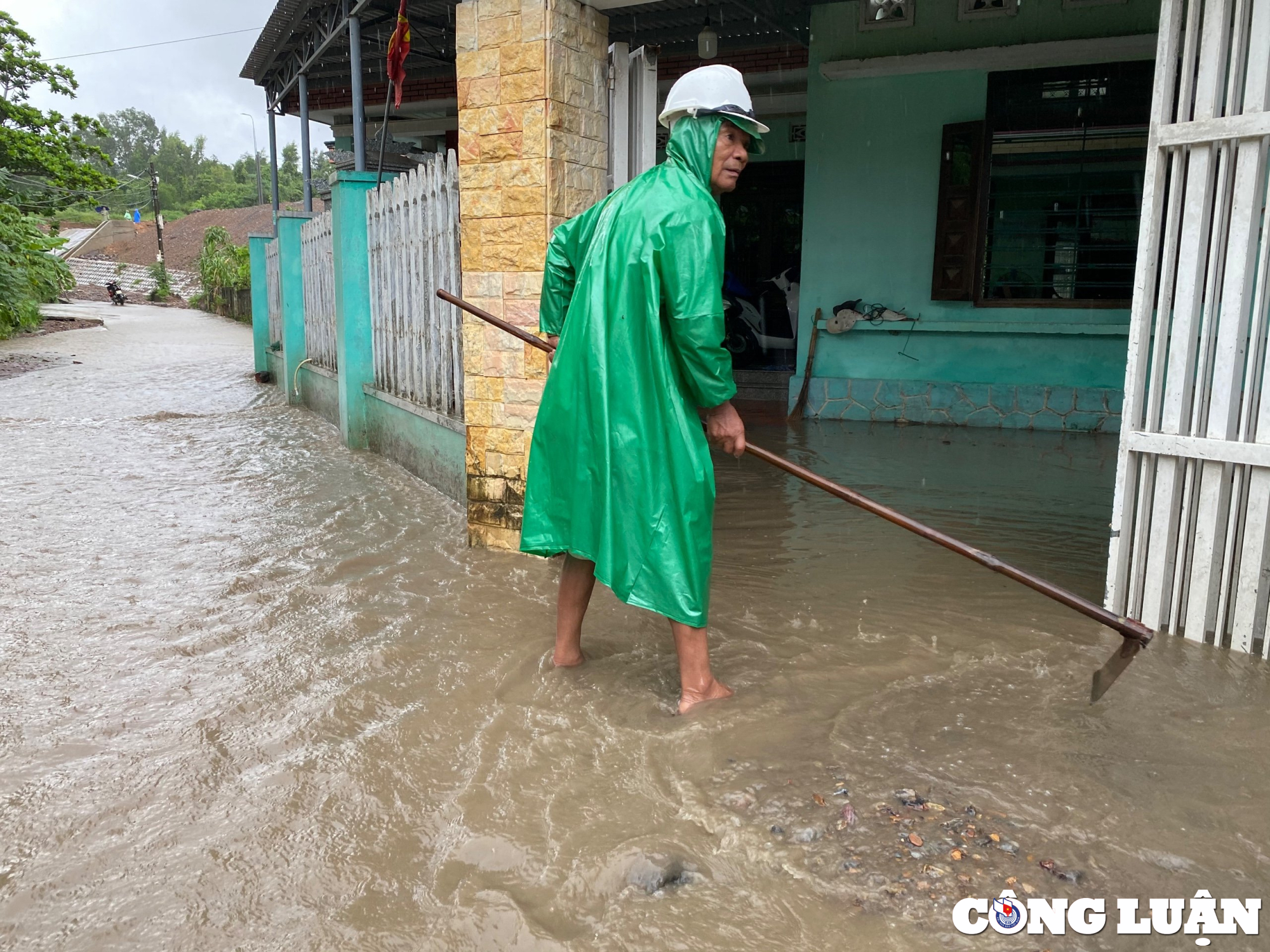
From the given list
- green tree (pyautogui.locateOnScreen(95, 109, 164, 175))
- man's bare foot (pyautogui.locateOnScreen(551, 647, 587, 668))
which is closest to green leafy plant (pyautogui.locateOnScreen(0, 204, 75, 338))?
man's bare foot (pyautogui.locateOnScreen(551, 647, 587, 668))

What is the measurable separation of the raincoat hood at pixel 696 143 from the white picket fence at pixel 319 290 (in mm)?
5416

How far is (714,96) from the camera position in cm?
271

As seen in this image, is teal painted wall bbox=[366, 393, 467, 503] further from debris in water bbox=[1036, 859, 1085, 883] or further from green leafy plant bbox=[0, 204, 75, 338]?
green leafy plant bbox=[0, 204, 75, 338]

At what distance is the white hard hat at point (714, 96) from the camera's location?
8.89 feet

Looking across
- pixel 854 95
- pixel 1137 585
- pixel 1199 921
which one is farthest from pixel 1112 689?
pixel 854 95

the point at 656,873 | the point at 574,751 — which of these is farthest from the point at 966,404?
the point at 656,873

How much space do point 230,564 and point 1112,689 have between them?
3.72 meters

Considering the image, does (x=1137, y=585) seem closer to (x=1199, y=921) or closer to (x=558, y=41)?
(x=1199, y=921)

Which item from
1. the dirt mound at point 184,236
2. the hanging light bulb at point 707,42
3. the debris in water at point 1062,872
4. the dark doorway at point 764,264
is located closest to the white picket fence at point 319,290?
the hanging light bulb at point 707,42

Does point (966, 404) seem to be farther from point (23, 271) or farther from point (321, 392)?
point (23, 271)

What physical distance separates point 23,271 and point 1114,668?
19.7 metres

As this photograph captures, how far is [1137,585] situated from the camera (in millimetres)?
3471

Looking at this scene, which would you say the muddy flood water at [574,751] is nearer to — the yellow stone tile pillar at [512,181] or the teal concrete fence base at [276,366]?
the yellow stone tile pillar at [512,181]

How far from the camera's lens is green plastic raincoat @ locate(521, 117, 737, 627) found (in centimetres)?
263
